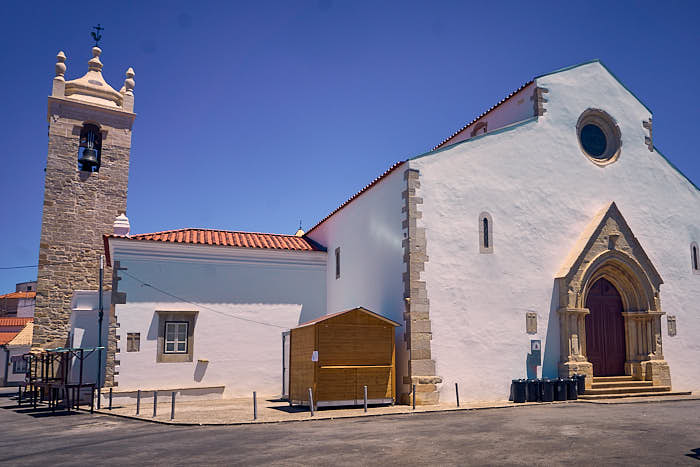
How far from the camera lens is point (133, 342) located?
2053 centimetres

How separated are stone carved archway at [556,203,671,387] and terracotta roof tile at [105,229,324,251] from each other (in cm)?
1012

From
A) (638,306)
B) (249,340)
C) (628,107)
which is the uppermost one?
(628,107)

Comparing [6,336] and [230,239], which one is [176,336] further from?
[6,336]

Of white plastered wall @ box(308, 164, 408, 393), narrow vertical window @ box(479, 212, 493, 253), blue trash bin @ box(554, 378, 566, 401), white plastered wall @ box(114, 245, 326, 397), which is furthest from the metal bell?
blue trash bin @ box(554, 378, 566, 401)

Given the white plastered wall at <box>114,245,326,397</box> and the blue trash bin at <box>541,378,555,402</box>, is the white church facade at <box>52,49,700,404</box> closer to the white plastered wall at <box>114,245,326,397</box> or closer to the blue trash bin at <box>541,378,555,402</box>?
the white plastered wall at <box>114,245,326,397</box>

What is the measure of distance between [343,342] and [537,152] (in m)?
9.45

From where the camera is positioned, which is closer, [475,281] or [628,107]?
[475,281]

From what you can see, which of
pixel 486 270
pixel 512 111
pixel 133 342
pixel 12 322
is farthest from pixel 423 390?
pixel 12 322

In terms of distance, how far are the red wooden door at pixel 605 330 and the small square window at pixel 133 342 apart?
15.3 metres

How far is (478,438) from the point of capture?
35.9 ft

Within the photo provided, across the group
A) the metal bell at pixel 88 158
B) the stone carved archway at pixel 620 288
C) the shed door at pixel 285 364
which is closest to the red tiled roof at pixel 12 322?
the metal bell at pixel 88 158

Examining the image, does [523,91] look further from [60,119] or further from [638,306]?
[60,119]

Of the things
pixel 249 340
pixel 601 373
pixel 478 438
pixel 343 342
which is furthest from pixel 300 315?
Answer: pixel 478 438

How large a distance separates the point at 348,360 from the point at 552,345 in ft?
22.7
